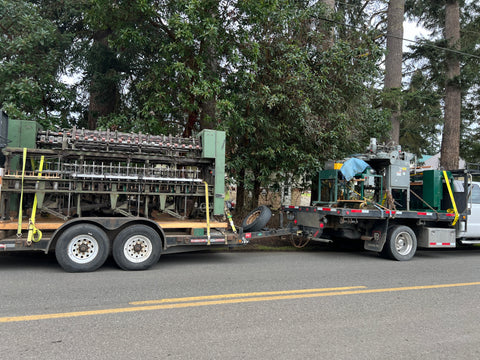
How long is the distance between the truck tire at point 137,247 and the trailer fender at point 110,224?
0.11 m

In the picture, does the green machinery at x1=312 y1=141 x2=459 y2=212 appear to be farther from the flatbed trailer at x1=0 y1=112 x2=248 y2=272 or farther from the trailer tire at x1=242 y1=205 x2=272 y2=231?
the flatbed trailer at x1=0 y1=112 x2=248 y2=272

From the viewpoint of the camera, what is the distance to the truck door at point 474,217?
34.5ft

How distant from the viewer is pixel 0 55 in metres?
10.0

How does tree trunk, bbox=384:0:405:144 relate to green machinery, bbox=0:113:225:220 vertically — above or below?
above

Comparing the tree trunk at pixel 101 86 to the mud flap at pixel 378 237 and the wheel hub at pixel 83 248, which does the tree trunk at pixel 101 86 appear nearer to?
the wheel hub at pixel 83 248

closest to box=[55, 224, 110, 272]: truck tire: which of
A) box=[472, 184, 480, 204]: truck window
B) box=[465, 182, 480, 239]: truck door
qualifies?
box=[465, 182, 480, 239]: truck door

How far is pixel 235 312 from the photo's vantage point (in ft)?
15.7

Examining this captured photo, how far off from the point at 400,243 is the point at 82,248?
7568mm

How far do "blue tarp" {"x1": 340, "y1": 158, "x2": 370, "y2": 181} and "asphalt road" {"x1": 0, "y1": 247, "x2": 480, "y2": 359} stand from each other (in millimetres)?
2611

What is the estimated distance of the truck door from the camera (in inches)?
414

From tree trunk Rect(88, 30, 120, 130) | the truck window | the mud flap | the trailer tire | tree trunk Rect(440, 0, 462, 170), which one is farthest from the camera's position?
tree trunk Rect(440, 0, 462, 170)

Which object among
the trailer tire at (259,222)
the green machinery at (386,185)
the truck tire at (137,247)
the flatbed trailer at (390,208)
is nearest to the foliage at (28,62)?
the truck tire at (137,247)

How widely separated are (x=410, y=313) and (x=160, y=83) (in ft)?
27.6

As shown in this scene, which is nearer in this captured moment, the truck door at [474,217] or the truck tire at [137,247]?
the truck tire at [137,247]
